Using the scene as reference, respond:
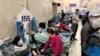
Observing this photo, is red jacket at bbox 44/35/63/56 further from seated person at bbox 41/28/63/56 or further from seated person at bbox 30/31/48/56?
seated person at bbox 30/31/48/56

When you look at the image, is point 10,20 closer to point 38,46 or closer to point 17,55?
point 38,46

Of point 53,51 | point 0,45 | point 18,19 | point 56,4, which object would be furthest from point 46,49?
point 56,4

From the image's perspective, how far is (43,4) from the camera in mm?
11109

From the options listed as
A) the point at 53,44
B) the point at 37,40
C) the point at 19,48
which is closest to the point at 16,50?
the point at 19,48

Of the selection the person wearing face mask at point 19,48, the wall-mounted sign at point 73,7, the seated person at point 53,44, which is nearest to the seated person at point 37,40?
the seated person at point 53,44

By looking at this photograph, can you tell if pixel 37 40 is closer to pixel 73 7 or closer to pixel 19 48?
pixel 19 48

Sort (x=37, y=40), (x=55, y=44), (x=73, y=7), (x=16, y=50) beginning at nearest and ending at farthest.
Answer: (x=16, y=50)
(x=55, y=44)
(x=37, y=40)
(x=73, y=7)

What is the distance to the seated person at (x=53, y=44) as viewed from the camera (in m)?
6.20

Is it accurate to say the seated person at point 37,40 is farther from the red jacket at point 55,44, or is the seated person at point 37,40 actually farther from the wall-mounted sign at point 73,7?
the wall-mounted sign at point 73,7

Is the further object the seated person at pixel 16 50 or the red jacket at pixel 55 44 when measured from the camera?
the red jacket at pixel 55 44

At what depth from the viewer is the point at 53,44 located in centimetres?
632

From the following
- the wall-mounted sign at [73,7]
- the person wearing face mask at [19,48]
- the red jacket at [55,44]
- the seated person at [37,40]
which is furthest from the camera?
the wall-mounted sign at [73,7]

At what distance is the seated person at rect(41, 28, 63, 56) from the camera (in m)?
6.20

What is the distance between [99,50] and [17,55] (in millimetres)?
2475
